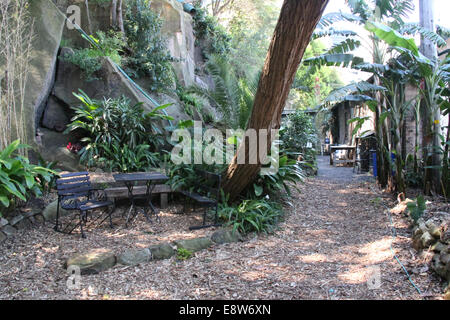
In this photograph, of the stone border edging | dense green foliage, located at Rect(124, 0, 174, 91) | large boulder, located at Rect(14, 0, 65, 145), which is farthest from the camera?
dense green foliage, located at Rect(124, 0, 174, 91)

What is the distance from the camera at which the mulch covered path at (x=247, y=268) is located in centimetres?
291

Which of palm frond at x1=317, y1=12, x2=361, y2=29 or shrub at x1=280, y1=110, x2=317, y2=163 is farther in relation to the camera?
shrub at x1=280, y1=110, x2=317, y2=163

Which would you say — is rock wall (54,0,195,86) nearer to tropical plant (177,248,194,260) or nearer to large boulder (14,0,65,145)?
large boulder (14,0,65,145)

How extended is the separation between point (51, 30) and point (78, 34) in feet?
6.99

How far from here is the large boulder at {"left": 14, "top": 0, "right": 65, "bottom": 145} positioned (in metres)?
6.14

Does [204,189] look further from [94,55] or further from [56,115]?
[94,55]

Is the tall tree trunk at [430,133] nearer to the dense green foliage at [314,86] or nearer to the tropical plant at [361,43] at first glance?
the tropical plant at [361,43]

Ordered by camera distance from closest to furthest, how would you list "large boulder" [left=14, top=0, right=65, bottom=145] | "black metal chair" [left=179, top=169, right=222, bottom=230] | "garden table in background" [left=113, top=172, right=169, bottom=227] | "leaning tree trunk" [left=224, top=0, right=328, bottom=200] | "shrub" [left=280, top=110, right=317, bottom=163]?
"leaning tree trunk" [left=224, top=0, right=328, bottom=200], "garden table in background" [left=113, top=172, right=169, bottom=227], "black metal chair" [left=179, top=169, right=222, bottom=230], "large boulder" [left=14, top=0, right=65, bottom=145], "shrub" [left=280, top=110, right=317, bottom=163]

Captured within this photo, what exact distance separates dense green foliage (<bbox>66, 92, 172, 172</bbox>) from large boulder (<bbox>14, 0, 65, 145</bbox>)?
0.72 m

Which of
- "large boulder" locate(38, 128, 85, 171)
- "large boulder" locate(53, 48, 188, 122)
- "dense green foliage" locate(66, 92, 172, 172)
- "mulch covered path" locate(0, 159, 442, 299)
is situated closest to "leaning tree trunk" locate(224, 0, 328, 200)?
"mulch covered path" locate(0, 159, 442, 299)

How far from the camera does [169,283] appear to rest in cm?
312

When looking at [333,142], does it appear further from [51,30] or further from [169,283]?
[169,283]
